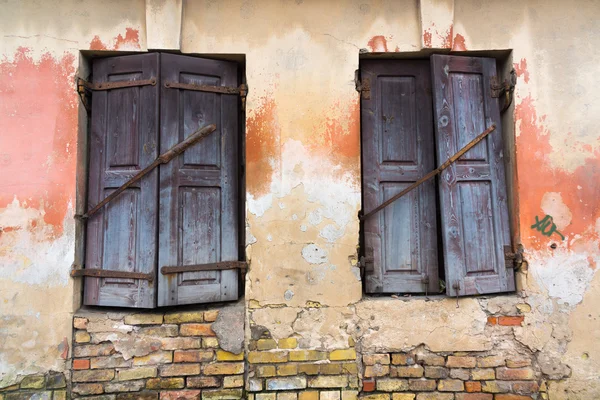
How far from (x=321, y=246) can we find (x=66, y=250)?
179 centimetres

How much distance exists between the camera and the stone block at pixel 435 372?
2.87 m

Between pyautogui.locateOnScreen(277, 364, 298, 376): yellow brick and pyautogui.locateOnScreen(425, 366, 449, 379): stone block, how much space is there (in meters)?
0.92

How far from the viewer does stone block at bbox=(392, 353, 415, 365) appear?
2879mm

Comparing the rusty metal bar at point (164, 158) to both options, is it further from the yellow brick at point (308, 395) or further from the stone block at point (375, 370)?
the stone block at point (375, 370)

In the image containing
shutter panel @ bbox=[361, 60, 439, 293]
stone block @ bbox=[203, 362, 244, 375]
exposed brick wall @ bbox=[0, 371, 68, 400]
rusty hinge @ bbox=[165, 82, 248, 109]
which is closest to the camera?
exposed brick wall @ bbox=[0, 371, 68, 400]

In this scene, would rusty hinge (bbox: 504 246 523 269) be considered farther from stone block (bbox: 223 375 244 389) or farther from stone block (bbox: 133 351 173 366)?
stone block (bbox: 133 351 173 366)

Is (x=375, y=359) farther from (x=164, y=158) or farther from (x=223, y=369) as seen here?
(x=164, y=158)

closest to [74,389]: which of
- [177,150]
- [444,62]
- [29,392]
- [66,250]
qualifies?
[29,392]

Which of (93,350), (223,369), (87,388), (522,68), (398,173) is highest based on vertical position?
(522,68)

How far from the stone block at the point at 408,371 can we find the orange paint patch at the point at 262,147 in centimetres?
156

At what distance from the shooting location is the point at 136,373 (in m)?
2.81

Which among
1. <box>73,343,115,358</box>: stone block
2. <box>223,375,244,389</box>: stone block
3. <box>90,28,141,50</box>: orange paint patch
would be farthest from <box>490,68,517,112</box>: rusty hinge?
<box>73,343,115,358</box>: stone block

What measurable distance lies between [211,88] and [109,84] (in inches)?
29.2

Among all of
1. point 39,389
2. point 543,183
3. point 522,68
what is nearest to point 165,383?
point 39,389
